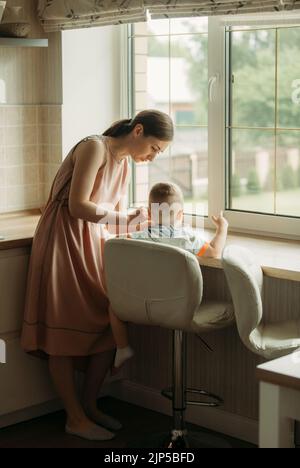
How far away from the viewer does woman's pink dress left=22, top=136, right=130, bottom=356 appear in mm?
3502

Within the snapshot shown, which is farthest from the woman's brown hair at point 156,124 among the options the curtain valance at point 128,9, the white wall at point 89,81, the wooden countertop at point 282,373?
the wooden countertop at point 282,373

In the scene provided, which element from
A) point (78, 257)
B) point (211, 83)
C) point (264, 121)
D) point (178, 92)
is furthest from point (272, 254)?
point (178, 92)

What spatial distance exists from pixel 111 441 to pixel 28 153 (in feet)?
5.15

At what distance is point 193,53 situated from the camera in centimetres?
402

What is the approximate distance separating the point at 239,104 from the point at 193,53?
36cm

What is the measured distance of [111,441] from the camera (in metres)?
3.55

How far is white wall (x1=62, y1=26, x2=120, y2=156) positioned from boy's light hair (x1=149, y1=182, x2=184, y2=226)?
1.05 meters

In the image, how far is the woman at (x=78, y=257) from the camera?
135 inches

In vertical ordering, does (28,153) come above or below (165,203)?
above

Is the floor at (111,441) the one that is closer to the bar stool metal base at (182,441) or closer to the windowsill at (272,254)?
the bar stool metal base at (182,441)

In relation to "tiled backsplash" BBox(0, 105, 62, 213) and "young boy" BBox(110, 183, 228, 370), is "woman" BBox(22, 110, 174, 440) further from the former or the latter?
"tiled backsplash" BBox(0, 105, 62, 213)

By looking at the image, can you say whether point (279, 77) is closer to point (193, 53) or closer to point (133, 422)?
point (193, 53)

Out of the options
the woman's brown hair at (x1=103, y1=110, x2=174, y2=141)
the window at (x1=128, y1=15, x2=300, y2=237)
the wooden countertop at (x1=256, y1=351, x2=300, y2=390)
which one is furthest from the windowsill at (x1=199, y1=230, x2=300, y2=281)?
the wooden countertop at (x1=256, y1=351, x2=300, y2=390)

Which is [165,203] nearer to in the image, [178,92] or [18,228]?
[18,228]
